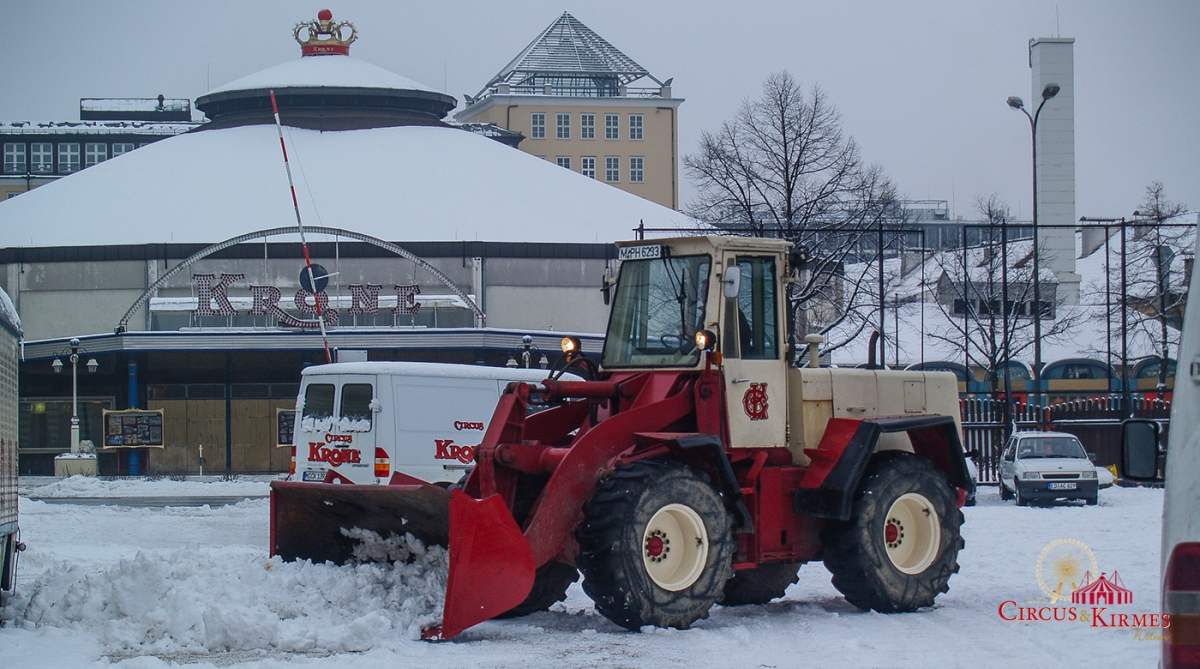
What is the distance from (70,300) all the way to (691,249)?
121 feet

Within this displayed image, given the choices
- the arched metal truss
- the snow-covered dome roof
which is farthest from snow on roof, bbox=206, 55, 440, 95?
the arched metal truss

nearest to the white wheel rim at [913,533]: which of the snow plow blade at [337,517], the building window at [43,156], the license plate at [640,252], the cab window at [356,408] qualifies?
the license plate at [640,252]

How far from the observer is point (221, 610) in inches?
386

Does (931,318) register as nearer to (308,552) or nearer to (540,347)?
(540,347)

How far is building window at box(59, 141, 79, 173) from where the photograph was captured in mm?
91125

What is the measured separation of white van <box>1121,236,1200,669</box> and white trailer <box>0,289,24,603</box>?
8.71 m

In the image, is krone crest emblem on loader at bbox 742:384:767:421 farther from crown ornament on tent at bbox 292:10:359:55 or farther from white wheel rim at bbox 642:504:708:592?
crown ornament on tent at bbox 292:10:359:55

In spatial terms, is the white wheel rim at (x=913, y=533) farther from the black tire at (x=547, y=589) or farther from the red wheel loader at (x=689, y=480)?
the black tire at (x=547, y=589)

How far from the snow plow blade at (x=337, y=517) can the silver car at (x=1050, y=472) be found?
18.1 m

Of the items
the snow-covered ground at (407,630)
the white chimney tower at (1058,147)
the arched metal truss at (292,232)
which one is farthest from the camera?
the white chimney tower at (1058,147)

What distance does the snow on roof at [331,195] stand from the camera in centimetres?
4534

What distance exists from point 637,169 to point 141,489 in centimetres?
6695

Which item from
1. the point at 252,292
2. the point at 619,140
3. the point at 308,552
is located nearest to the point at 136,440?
the point at 252,292

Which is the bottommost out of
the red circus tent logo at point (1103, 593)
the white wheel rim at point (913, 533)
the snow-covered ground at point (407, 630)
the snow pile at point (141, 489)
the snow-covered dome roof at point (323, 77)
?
the snow pile at point (141, 489)
